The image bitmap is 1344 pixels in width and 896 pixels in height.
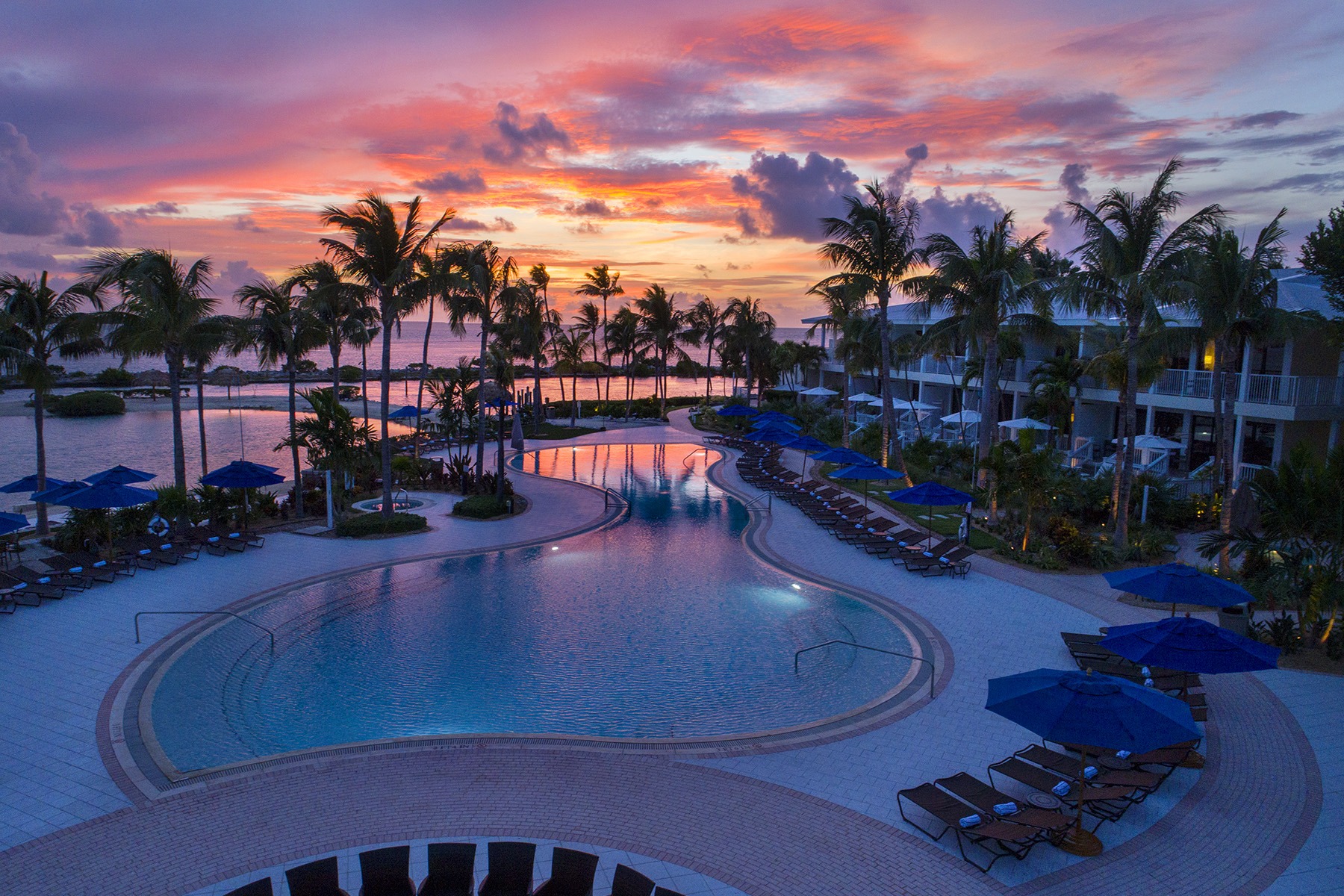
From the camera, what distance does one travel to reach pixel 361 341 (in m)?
29.4

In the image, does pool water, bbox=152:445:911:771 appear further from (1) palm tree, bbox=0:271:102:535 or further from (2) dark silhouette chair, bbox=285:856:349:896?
(1) palm tree, bbox=0:271:102:535

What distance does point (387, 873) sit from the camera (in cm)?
697

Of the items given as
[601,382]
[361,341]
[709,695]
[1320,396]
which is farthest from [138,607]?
[601,382]

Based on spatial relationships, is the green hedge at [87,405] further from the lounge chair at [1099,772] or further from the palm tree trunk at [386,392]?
the lounge chair at [1099,772]

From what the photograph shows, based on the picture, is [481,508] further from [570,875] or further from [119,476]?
[570,875]

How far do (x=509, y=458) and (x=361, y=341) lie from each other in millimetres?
8653

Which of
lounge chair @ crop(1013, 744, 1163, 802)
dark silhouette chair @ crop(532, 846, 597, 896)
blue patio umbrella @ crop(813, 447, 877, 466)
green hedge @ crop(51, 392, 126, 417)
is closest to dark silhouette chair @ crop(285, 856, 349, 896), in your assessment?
dark silhouette chair @ crop(532, 846, 597, 896)

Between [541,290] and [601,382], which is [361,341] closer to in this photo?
[541,290]

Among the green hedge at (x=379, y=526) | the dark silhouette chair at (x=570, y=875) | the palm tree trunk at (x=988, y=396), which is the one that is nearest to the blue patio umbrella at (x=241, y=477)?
the green hedge at (x=379, y=526)

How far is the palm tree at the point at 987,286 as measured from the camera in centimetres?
2314

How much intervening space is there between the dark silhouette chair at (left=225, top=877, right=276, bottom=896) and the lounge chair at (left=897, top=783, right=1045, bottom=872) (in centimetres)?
624

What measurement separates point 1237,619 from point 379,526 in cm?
1999

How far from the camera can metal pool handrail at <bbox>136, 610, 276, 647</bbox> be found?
528 inches

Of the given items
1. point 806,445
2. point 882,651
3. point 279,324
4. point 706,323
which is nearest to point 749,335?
point 706,323
